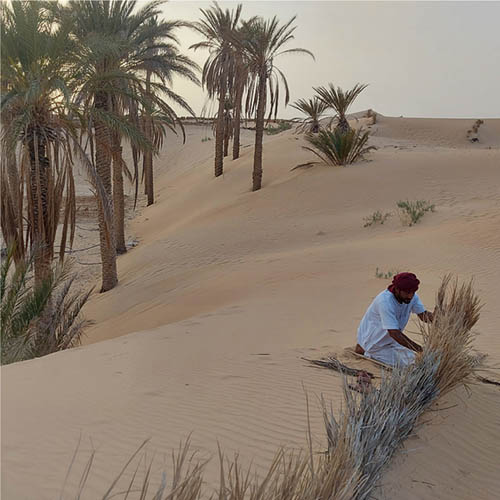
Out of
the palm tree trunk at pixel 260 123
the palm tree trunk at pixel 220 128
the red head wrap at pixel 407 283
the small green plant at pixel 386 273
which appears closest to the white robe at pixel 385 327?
the red head wrap at pixel 407 283

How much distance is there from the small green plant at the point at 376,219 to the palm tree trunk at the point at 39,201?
8467mm

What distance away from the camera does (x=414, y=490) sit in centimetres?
282

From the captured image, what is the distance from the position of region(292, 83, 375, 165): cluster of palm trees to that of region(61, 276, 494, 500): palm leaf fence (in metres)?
15.2

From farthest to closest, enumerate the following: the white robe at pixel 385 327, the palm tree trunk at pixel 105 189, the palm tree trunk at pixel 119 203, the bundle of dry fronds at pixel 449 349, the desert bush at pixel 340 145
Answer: the desert bush at pixel 340 145, the palm tree trunk at pixel 119 203, the palm tree trunk at pixel 105 189, the white robe at pixel 385 327, the bundle of dry fronds at pixel 449 349

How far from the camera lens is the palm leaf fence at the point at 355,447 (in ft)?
6.79

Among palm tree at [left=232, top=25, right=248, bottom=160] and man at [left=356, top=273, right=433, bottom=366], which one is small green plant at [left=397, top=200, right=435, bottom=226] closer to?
palm tree at [left=232, top=25, right=248, bottom=160]

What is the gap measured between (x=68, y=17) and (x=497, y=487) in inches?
366

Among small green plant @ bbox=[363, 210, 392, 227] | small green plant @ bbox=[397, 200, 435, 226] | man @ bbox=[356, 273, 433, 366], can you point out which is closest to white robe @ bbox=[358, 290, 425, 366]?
man @ bbox=[356, 273, 433, 366]

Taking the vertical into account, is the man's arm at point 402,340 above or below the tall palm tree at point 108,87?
below

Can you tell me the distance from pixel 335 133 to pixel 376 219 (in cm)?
649

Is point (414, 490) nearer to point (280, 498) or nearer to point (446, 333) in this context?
point (280, 498)

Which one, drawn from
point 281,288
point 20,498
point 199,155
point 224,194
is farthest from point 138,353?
point 199,155

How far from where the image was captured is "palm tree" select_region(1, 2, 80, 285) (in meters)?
8.16

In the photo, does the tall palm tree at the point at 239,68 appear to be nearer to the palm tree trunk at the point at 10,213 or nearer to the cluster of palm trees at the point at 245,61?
the cluster of palm trees at the point at 245,61
